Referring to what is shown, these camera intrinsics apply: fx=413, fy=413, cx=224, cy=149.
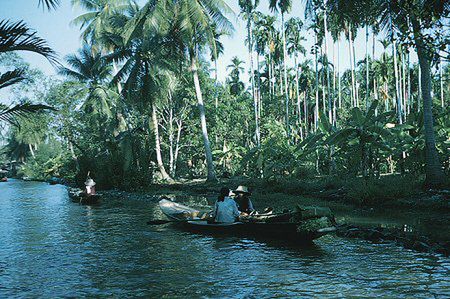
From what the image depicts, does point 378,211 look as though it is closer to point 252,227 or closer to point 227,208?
point 252,227

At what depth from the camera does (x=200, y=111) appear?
27.8 meters

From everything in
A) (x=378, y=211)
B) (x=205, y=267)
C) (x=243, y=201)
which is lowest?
(x=205, y=267)

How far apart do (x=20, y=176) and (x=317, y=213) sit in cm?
8782

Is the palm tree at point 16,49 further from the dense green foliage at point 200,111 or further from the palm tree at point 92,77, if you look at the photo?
the palm tree at point 92,77

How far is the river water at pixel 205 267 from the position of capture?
7195 millimetres

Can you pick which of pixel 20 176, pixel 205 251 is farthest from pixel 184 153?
pixel 20 176

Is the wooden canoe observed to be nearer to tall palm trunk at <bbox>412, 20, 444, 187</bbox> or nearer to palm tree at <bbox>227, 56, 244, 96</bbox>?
tall palm trunk at <bbox>412, 20, 444, 187</bbox>

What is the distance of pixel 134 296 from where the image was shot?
7070 mm

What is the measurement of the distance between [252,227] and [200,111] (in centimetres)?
1717

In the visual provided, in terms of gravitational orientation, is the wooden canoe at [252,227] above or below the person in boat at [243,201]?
below

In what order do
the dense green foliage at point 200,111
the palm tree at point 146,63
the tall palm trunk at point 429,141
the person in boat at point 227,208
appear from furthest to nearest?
the palm tree at point 146,63 < the dense green foliage at point 200,111 < the tall palm trunk at point 429,141 < the person in boat at point 227,208

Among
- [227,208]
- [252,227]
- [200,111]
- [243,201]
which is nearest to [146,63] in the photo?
[200,111]

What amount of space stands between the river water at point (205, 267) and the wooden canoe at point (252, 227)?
0.30m

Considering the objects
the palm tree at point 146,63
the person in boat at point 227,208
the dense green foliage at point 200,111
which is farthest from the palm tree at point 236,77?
the person in boat at point 227,208
